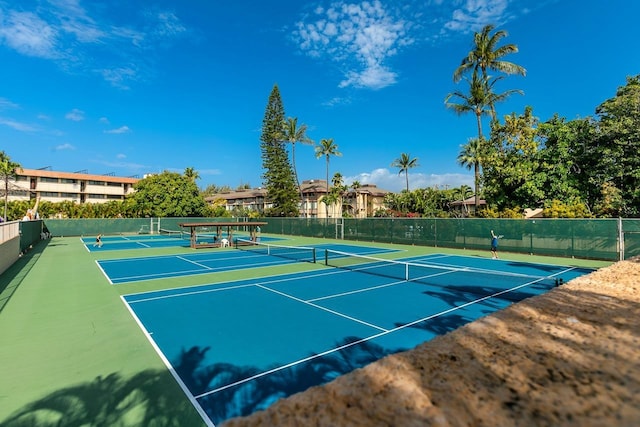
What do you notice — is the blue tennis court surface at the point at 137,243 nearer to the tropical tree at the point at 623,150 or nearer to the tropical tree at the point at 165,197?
the tropical tree at the point at 165,197

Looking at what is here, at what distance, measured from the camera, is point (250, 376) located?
6.06 meters

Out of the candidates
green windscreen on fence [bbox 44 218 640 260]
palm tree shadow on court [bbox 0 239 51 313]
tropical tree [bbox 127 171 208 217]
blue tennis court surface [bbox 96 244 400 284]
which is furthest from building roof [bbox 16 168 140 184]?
blue tennis court surface [bbox 96 244 400 284]

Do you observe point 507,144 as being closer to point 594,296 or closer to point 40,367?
point 594,296

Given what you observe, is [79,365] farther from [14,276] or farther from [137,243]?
[137,243]

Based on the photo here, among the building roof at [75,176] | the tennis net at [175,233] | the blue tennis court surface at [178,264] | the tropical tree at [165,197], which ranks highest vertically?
the building roof at [75,176]

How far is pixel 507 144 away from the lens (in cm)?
2970

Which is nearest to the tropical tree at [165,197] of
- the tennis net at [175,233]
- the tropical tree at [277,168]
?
the tennis net at [175,233]

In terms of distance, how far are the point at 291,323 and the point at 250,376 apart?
3052mm

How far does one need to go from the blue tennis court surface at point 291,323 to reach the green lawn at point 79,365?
38cm

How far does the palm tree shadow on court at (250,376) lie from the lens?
204 inches

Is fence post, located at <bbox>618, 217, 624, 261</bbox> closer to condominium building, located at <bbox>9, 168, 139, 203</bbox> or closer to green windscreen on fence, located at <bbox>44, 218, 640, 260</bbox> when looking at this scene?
green windscreen on fence, located at <bbox>44, 218, 640, 260</bbox>

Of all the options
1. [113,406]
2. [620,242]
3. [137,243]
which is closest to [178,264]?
[113,406]

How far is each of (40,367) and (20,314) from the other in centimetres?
485

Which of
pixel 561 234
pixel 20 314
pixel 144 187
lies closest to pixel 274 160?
pixel 144 187
